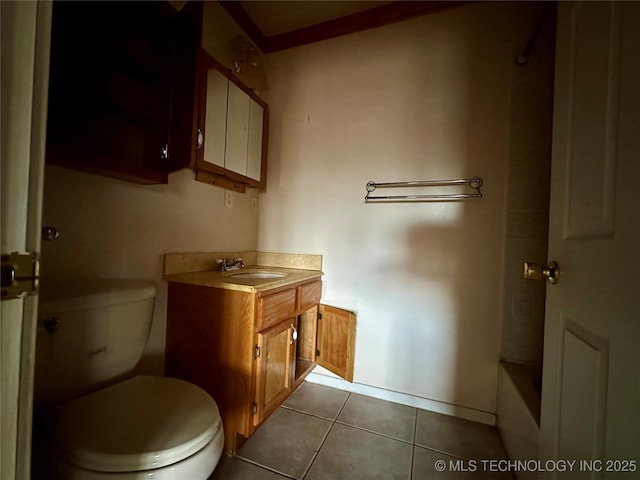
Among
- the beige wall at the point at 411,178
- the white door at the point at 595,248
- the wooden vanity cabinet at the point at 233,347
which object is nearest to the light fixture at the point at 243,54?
the beige wall at the point at 411,178

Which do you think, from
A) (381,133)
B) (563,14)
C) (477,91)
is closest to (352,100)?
(381,133)

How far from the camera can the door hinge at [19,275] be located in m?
0.31

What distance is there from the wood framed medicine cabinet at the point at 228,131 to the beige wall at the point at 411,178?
208 mm

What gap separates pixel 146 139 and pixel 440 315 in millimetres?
1784

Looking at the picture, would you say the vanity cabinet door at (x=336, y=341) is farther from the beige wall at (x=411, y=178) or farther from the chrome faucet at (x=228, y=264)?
the chrome faucet at (x=228, y=264)

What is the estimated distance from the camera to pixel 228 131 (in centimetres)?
144

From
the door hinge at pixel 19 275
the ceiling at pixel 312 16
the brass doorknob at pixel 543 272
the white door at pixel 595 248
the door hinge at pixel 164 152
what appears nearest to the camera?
the door hinge at pixel 19 275

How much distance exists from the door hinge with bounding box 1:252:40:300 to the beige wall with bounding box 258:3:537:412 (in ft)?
4.68

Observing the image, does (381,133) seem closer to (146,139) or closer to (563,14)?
(563,14)

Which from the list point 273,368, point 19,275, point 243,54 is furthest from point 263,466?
point 243,54

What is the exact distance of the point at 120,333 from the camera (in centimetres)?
87

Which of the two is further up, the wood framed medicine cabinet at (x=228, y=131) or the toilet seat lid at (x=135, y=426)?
the wood framed medicine cabinet at (x=228, y=131)

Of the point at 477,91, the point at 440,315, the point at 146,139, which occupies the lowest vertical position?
the point at 440,315

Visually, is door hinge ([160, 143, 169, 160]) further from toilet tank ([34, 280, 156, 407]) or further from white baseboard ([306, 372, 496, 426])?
white baseboard ([306, 372, 496, 426])
